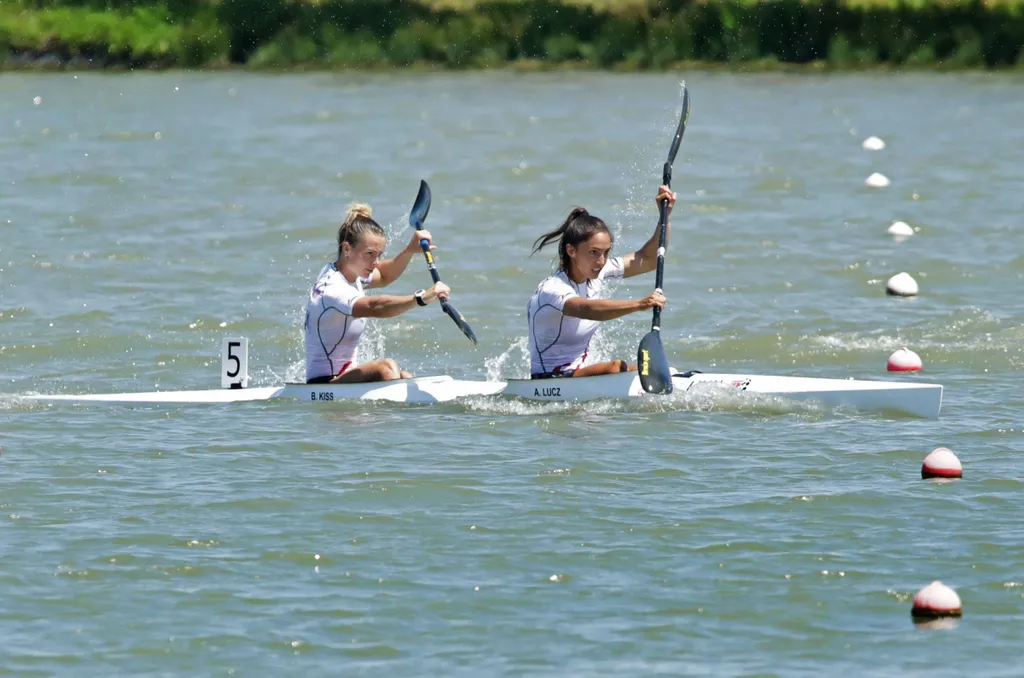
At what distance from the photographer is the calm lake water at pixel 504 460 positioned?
25.2ft

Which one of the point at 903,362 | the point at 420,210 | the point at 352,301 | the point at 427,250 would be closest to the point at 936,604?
the point at 352,301

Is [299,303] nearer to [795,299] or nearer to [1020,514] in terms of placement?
[795,299]

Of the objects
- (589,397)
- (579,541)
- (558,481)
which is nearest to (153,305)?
(589,397)

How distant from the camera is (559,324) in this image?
39.3ft

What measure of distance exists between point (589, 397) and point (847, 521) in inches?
122

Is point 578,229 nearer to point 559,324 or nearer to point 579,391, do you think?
point 559,324

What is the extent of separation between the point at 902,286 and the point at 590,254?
234 inches

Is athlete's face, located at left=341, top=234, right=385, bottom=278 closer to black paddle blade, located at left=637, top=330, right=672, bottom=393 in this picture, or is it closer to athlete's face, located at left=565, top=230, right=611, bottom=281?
athlete's face, located at left=565, top=230, right=611, bottom=281

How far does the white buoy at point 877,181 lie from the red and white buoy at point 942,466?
14774 millimetres

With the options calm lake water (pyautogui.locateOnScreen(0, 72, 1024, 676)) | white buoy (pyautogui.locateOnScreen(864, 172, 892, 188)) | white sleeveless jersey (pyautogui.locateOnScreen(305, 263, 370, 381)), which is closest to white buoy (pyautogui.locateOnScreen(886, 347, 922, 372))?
calm lake water (pyautogui.locateOnScreen(0, 72, 1024, 676))

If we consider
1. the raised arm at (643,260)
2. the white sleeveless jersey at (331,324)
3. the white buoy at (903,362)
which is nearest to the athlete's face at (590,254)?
the raised arm at (643,260)

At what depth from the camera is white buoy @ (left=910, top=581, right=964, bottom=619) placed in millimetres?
7766

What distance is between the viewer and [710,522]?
30.2 feet

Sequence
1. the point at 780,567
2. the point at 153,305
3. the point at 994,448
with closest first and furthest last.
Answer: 1. the point at 780,567
2. the point at 994,448
3. the point at 153,305
